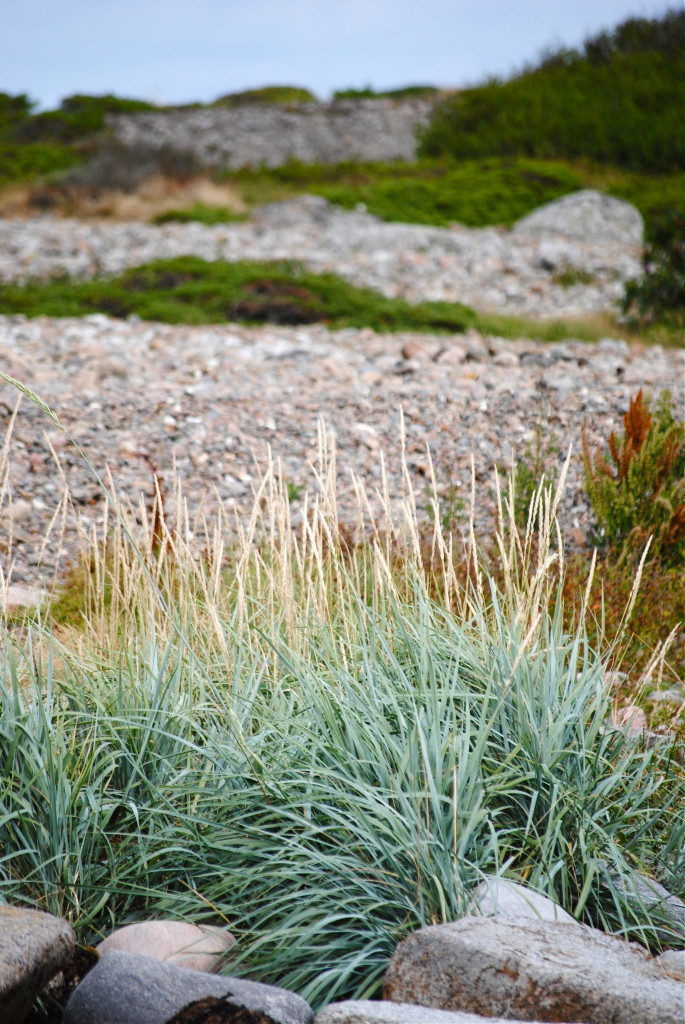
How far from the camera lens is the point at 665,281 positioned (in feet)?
32.3

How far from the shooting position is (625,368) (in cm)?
675

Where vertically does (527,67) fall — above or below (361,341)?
above

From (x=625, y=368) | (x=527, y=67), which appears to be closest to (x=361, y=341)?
(x=625, y=368)

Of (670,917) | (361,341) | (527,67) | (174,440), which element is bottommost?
(670,917)

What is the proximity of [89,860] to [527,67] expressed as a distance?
89.4ft

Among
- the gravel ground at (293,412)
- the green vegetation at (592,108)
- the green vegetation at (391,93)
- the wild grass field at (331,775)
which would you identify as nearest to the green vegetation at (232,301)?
the gravel ground at (293,412)

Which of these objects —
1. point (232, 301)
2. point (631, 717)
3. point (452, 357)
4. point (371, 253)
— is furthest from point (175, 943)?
point (371, 253)

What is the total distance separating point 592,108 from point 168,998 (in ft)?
76.1

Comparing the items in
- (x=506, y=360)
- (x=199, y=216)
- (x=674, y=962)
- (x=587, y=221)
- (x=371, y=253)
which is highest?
(x=199, y=216)

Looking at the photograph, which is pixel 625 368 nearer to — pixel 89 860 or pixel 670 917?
pixel 670 917

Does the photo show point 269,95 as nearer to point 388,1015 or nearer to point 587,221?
point 587,221

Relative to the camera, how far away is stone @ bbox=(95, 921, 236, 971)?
1.91 m

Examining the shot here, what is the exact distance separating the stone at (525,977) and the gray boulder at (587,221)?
593 inches

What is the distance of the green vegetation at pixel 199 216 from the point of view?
50.1ft
